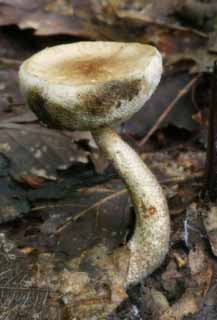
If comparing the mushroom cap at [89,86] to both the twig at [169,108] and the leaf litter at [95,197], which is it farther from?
the twig at [169,108]

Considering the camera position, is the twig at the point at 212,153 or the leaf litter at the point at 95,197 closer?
the leaf litter at the point at 95,197

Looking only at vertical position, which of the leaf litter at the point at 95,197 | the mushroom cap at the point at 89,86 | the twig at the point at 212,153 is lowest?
the leaf litter at the point at 95,197

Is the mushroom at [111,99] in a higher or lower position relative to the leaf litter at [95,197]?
higher

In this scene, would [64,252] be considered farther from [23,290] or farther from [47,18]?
[47,18]

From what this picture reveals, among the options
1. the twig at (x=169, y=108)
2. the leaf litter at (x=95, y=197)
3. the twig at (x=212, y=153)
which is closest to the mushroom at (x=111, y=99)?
the leaf litter at (x=95, y=197)

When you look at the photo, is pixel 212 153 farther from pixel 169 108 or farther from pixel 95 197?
pixel 169 108

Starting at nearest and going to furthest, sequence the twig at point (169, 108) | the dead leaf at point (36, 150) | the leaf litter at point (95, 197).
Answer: the leaf litter at point (95, 197) → the dead leaf at point (36, 150) → the twig at point (169, 108)

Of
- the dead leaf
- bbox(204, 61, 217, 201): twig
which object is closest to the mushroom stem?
bbox(204, 61, 217, 201): twig

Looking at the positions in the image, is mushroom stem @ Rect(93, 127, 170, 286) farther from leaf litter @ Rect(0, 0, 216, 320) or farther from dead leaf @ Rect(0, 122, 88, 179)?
dead leaf @ Rect(0, 122, 88, 179)
